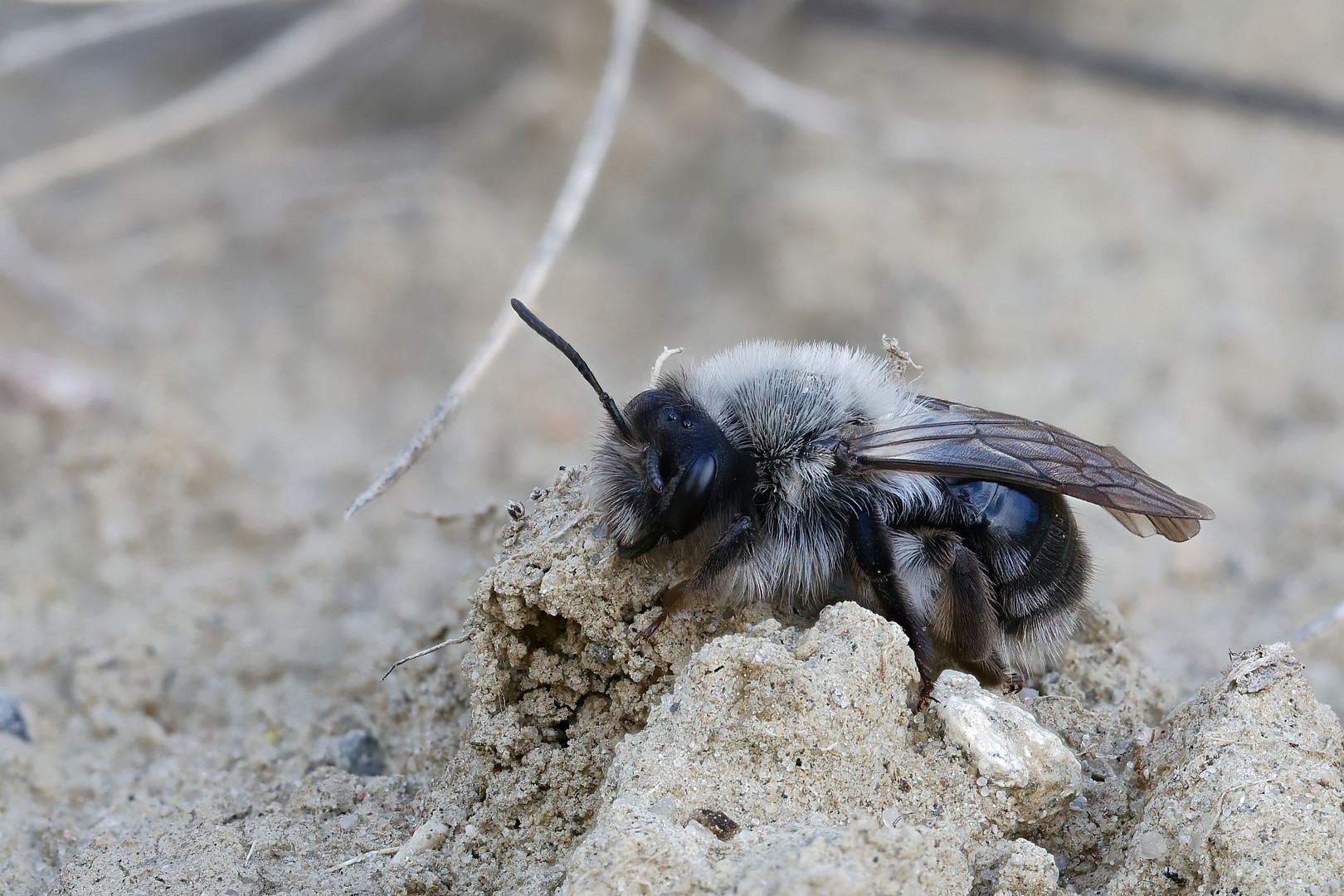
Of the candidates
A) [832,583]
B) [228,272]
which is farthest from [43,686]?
[228,272]

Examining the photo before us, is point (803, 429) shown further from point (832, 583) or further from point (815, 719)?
point (815, 719)

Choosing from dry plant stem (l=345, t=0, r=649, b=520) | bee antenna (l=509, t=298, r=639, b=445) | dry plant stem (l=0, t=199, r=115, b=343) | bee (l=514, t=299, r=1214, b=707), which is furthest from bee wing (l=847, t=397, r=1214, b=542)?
dry plant stem (l=0, t=199, r=115, b=343)

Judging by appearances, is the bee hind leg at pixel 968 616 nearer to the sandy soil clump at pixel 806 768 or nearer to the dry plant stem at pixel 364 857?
the sandy soil clump at pixel 806 768

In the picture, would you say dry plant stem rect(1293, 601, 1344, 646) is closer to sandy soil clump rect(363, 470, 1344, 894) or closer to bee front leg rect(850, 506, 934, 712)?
sandy soil clump rect(363, 470, 1344, 894)

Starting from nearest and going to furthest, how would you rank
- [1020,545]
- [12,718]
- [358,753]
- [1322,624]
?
[1020,545] → [358,753] → [12,718] → [1322,624]

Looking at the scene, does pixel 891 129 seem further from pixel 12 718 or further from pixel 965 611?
pixel 12 718

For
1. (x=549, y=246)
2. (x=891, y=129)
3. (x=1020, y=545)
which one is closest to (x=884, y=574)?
(x=1020, y=545)

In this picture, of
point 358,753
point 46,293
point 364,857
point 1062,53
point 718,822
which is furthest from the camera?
point 1062,53
